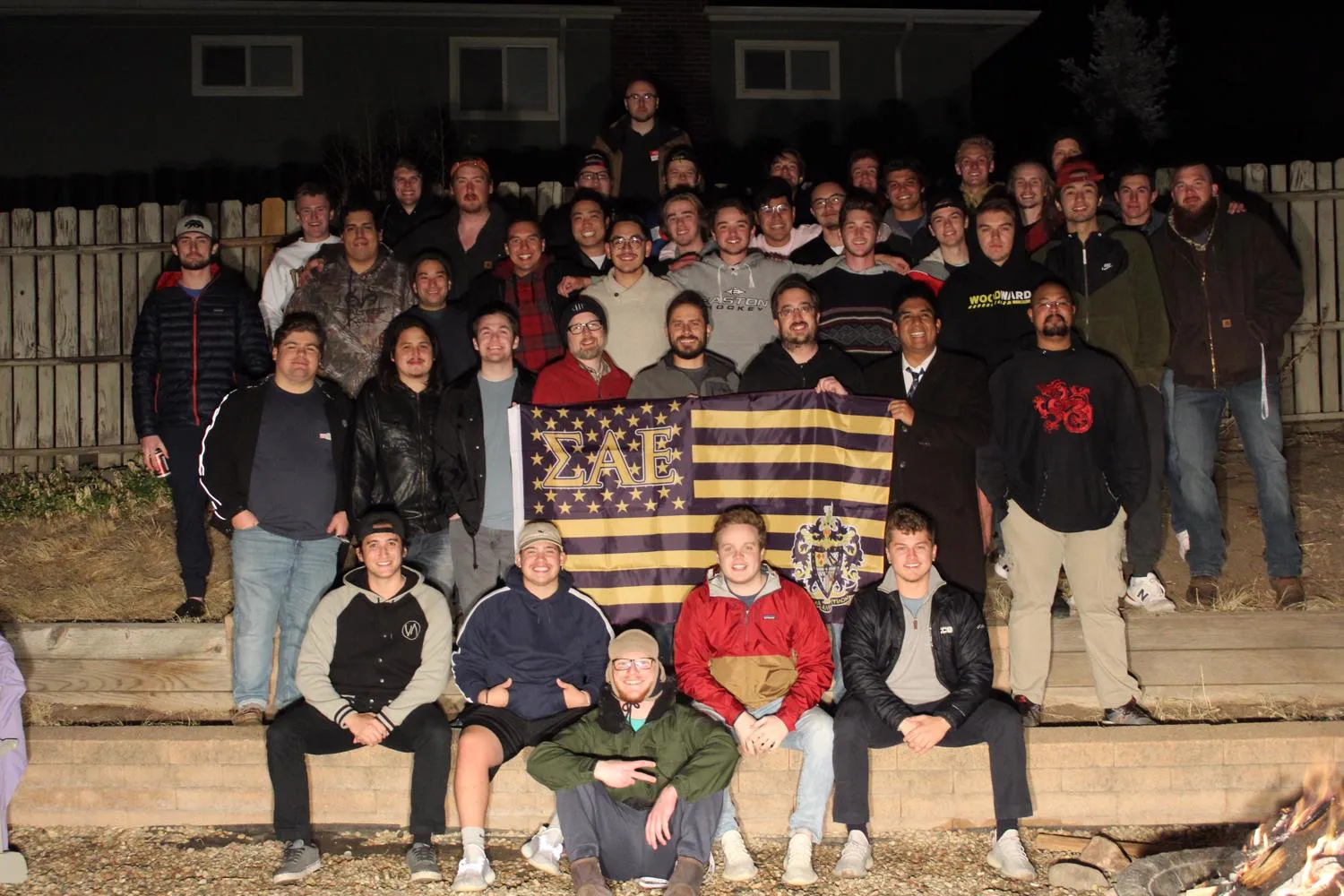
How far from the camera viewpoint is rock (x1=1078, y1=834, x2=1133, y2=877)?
543 cm

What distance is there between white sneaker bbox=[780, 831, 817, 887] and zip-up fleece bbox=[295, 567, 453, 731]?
5.85 ft

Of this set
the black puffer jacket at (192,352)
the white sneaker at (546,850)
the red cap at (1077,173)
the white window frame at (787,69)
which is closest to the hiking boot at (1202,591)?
the red cap at (1077,173)

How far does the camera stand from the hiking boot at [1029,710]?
20.7ft

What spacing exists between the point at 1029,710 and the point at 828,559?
1.22 metres

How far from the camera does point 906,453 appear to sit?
6.65 m

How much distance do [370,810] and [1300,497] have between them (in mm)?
6754

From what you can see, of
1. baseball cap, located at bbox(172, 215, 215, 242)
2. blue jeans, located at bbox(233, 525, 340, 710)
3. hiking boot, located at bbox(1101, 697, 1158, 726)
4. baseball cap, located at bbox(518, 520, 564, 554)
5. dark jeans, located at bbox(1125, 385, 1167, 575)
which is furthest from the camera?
baseball cap, located at bbox(172, 215, 215, 242)

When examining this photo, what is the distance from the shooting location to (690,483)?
6754 mm

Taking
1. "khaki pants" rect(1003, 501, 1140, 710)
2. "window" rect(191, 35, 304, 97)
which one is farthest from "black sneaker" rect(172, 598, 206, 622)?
"window" rect(191, 35, 304, 97)

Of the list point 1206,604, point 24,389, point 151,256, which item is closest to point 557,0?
point 151,256

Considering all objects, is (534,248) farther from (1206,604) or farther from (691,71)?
(691,71)

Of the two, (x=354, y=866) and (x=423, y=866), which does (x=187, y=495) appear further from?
(x=423, y=866)

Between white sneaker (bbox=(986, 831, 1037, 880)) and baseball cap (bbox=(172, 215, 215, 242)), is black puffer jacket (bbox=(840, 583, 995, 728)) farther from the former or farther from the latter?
baseball cap (bbox=(172, 215, 215, 242))

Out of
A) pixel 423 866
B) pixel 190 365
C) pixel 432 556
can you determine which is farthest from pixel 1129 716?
pixel 190 365
